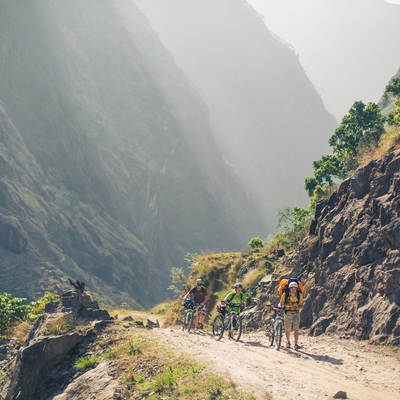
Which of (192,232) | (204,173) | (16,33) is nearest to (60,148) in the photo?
(16,33)

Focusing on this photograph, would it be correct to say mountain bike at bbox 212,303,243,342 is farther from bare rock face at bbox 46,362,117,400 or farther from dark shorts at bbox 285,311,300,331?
bare rock face at bbox 46,362,117,400

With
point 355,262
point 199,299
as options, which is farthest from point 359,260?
point 199,299

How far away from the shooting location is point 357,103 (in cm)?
4403

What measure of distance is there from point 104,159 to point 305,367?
12225cm

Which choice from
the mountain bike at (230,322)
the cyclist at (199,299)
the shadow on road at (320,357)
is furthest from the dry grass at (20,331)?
the shadow on road at (320,357)

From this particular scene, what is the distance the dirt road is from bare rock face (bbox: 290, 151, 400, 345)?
94 centimetres

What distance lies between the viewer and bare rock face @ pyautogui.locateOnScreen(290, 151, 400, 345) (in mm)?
16672

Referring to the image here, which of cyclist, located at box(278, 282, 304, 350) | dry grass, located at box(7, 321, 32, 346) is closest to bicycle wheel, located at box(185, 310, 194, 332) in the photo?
cyclist, located at box(278, 282, 304, 350)

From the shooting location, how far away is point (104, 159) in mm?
132125

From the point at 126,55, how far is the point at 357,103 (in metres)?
134

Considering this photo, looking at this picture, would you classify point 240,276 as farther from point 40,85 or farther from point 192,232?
point 192,232

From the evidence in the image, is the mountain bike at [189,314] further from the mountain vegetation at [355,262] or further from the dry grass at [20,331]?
the dry grass at [20,331]

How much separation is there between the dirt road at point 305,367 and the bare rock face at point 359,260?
94 cm

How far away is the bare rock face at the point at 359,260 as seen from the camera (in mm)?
16672
